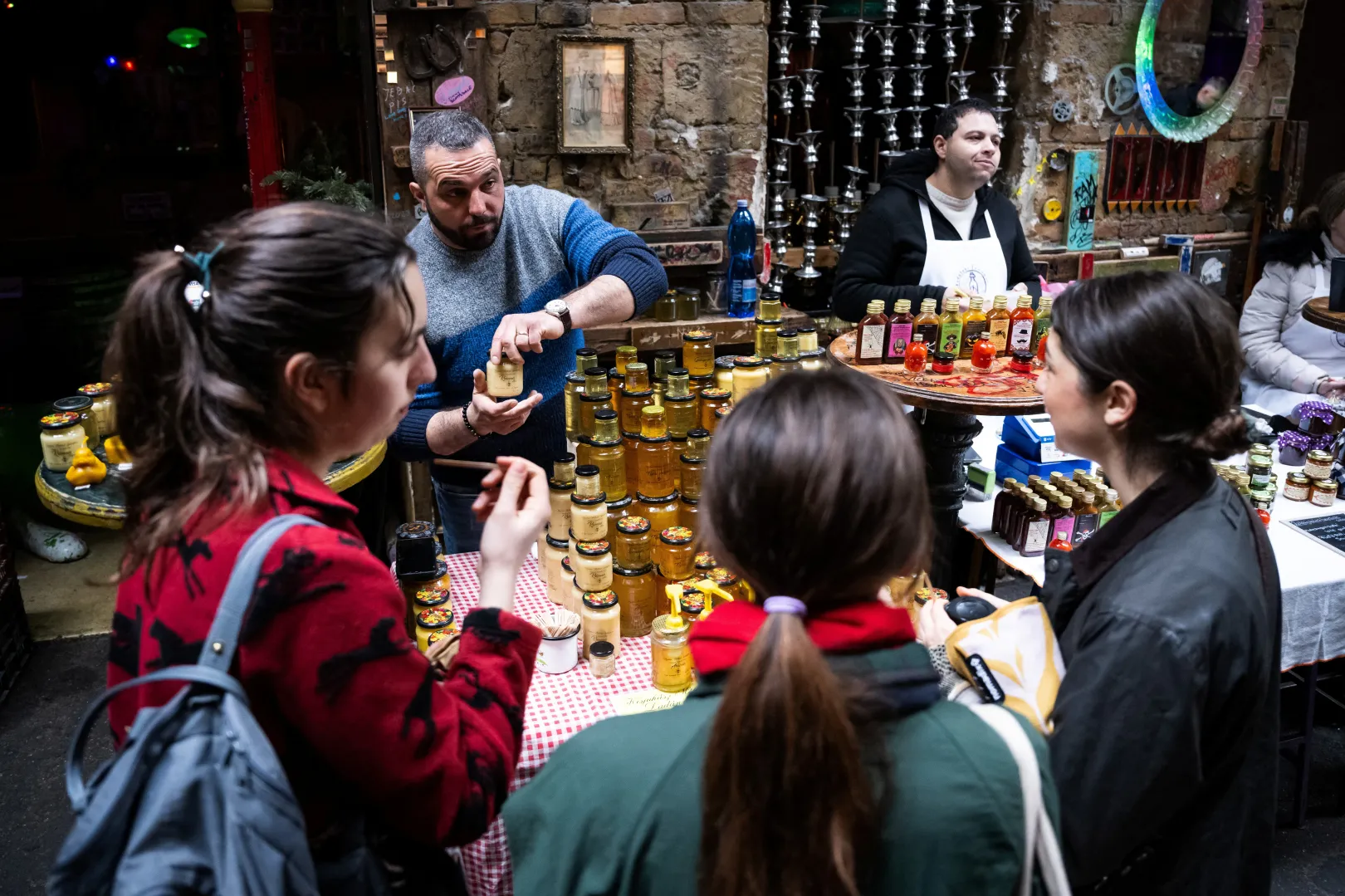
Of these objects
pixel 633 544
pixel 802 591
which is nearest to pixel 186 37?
pixel 633 544

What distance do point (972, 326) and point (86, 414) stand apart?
3.09m

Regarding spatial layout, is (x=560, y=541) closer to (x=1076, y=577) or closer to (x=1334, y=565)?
(x=1076, y=577)

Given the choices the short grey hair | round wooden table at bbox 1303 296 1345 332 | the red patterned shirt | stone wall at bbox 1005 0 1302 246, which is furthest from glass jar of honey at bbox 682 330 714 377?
stone wall at bbox 1005 0 1302 246

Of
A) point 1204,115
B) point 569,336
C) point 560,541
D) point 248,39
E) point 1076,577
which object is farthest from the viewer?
point 1204,115

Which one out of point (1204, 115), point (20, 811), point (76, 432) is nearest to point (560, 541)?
point (76, 432)

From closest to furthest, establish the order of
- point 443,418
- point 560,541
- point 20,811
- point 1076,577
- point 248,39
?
1. point 1076,577
2. point 560,541
3. point 443,418
4. point 20,811
5. point 248,39

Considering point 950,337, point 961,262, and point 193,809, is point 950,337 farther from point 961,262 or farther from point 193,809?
point 193,809

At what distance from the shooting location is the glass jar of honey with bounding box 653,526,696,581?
2.16 m

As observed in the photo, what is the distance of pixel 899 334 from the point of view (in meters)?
3.05

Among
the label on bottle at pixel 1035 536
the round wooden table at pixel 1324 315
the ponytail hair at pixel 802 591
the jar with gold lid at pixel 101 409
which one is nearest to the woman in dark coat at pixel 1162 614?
the ponytail hair at pixel 802 591

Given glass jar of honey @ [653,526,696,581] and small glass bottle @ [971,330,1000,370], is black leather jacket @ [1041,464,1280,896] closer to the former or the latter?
glass jar of honey @ [653,526,696,581]

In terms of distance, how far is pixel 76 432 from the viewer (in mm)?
3354

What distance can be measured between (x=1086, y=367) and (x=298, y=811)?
1.31m

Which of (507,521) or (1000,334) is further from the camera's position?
(1000,334)
